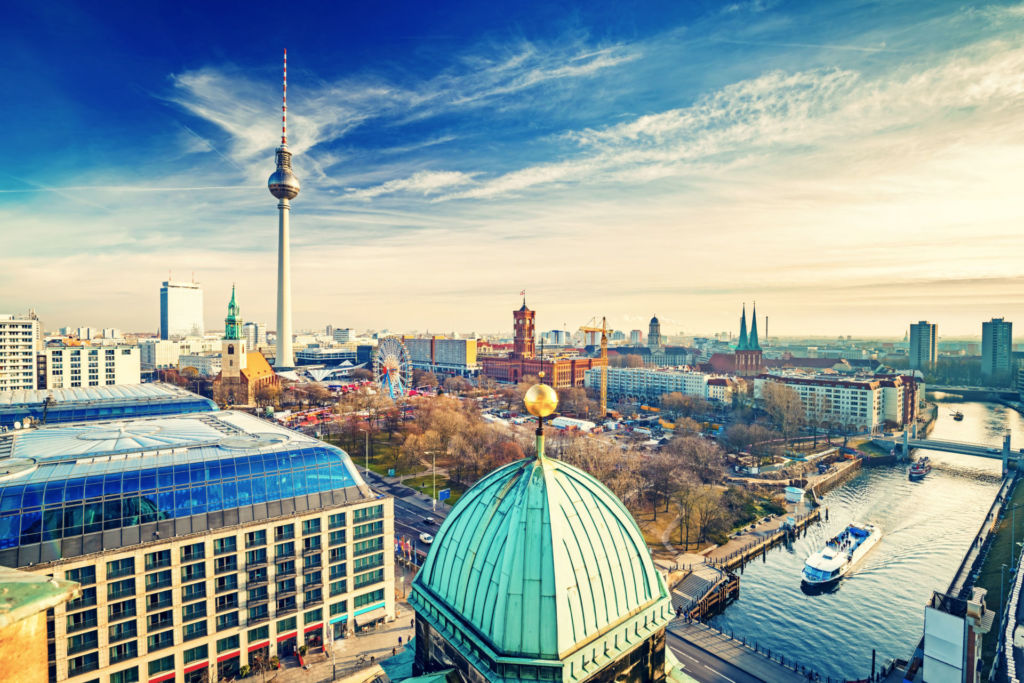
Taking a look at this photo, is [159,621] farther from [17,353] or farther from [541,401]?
[17,353]

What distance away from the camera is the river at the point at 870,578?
35.8 m

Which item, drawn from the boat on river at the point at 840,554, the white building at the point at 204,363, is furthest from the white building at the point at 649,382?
the white building at the point at 204,363

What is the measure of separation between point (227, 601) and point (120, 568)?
5977mm

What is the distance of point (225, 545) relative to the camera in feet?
95.8

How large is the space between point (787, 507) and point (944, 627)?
114 ft

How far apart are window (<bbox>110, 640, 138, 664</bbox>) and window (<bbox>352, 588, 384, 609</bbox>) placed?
11973mm

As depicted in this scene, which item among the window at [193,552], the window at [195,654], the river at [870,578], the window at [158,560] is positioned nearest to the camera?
the window at [158,560]

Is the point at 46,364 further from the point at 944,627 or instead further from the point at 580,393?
the point at 944,627

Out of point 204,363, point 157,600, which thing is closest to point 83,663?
point 157,600

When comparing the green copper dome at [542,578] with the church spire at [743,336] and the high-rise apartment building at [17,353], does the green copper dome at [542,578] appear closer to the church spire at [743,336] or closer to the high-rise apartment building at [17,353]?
the high-rise apartment building at [17,353]

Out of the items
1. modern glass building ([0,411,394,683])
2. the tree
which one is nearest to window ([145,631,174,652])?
modern glass building ([0,411,394,683])

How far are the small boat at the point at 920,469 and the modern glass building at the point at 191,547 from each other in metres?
76.7

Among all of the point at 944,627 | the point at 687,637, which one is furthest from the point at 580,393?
the point at 944,627

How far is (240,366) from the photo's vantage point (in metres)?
107
